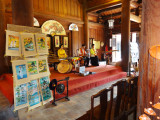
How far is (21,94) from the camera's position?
102 inches

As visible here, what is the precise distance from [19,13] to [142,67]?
3.19m

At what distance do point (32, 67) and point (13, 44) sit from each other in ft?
2.15

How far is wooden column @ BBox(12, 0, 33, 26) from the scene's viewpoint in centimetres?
304

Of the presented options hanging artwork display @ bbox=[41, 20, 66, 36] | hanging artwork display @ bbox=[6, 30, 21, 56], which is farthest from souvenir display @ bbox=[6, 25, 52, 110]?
hanging artwork display @ bbox=[41, 20, 66, 36]

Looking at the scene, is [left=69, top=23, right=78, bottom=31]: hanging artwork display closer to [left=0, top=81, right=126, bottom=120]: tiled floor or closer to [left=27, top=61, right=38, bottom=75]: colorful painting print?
[left=0, top=81, right=126, bottom=120]: tiled floor

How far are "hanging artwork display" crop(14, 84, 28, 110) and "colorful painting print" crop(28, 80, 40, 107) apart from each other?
0.09m

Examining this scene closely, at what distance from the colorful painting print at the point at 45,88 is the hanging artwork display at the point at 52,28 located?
5477mm

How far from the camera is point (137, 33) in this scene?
36.7 feet

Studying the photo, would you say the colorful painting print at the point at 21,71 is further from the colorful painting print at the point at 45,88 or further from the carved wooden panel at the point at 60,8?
the carved wooden panel at the point at 60,8

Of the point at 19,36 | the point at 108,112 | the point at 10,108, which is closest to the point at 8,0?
the point at 19,36

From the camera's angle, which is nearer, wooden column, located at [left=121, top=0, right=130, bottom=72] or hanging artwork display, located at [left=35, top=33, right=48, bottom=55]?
hanging artwork display, located at [left=35, top=33, right=48, bottom=55]

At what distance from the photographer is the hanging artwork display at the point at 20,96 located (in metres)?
2.51

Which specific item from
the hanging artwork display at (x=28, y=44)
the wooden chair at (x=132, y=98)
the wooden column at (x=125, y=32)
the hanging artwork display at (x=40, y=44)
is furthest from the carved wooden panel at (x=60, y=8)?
the wooden chair at (x=132, y=98)

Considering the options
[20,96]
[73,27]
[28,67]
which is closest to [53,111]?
[20,96]
